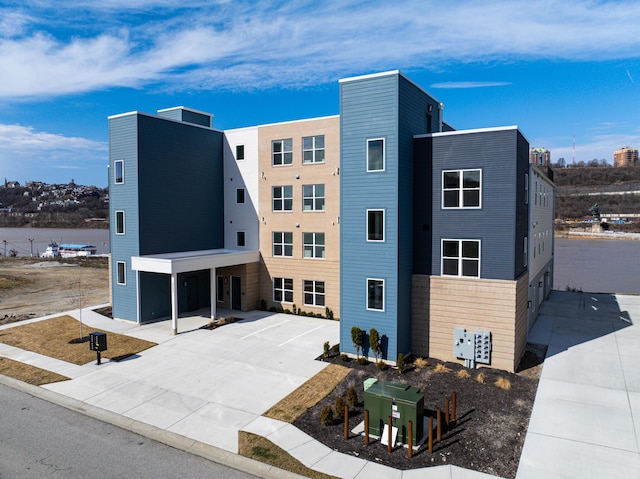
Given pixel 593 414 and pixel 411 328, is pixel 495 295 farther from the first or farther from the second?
pixel 593 414

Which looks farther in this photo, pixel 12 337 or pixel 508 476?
pixel 12 337

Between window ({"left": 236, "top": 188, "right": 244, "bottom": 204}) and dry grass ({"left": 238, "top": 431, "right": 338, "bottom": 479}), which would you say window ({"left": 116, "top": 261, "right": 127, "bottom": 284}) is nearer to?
window ({"left": 236, "top": 188, "right": 244, "bottom": 204})

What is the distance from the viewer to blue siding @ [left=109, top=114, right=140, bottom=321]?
19.3 meters

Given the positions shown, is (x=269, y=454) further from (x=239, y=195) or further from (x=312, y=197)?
(x=239, y=195)

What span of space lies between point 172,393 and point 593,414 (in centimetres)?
1109

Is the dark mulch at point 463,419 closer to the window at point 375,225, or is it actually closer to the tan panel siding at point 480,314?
the tan panel siding at point 480,314

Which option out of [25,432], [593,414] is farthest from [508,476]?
[25,432]

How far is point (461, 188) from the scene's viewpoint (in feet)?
47.3

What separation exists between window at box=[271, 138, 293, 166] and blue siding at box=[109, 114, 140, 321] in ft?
21.5

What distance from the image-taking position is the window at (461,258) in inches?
563

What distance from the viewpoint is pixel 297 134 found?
2116 centimetres

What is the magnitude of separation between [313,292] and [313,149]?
23.1 feet

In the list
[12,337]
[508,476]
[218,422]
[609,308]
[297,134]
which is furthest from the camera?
[609,308]

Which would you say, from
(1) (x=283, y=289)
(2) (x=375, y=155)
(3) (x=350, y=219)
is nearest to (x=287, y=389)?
(3) (x=350, y=219)
